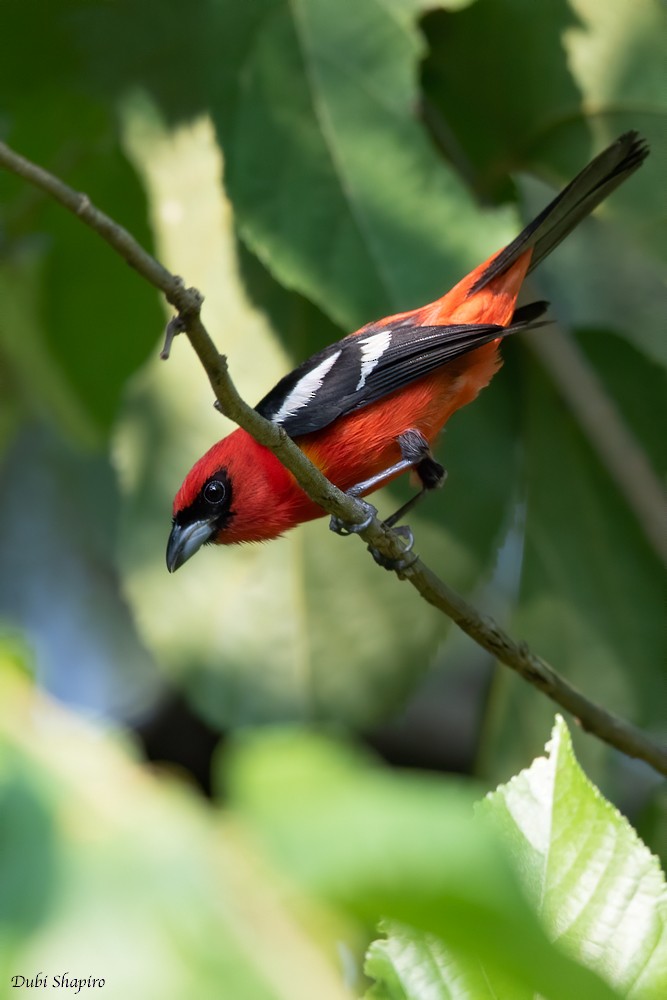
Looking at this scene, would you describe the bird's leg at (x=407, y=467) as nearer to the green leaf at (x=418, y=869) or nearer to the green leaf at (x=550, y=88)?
the green leaf at (x=550, y=88)

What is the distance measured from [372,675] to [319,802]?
237 centimetres

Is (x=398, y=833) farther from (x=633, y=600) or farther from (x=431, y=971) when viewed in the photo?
(x=633, y=600)

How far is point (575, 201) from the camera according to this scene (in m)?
2.04

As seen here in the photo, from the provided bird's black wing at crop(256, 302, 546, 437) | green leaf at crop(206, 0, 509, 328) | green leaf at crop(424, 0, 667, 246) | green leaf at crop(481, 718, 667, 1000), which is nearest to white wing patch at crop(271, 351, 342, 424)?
bird's black wing at crop(256, 302, 546, 437)

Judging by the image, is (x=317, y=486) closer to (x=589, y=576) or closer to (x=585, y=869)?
(x=585, y=869)

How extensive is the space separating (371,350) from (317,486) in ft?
1.83

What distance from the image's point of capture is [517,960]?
1.64ft

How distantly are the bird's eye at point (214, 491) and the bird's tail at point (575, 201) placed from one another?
0.60 m

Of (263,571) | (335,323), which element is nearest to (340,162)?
(335,323)

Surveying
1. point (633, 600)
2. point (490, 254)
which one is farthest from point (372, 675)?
point (490, 254)

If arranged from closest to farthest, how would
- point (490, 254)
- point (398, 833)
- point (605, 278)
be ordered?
point (398, 833) < point (490, 254) < point (605, 278)

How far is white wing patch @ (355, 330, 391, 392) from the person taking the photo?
2.10 m

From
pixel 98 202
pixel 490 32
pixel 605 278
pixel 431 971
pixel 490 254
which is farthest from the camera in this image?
pixel 605 278

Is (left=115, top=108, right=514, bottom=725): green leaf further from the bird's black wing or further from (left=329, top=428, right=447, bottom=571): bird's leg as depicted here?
the bird's black wing
